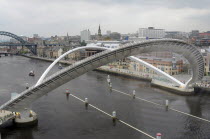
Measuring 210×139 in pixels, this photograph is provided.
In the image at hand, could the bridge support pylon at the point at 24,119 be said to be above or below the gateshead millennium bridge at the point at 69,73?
below

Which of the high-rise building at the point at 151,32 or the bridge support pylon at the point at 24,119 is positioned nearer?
the bridge support pylon at the point at 24,119

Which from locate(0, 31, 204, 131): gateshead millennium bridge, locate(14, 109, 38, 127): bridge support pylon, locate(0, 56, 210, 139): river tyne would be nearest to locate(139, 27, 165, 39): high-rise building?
locate(0, 56, 210, 139): river tyne

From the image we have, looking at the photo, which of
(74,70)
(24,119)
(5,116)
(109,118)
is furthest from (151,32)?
(5,116)

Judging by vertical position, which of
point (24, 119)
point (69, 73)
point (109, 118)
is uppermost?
point (69, 73)

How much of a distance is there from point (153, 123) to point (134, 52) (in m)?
7.05

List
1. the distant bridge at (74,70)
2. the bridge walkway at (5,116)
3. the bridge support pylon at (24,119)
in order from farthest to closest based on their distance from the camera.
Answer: the bridge support pylon at (24,119)
the distant bridge at (74,70)
the bridge walkway at (5,116)

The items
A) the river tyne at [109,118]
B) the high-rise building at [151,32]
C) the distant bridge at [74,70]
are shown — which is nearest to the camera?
the river tyne at [109,118]

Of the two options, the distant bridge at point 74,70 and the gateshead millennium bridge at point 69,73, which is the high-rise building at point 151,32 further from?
the gateshead millennium bridge at point 69,73

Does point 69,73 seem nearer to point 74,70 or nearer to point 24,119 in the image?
point 74,70

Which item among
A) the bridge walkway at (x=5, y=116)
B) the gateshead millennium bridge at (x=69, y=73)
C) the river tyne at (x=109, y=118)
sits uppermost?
A: the gateshead millennium bridge at (x=69, y=73)

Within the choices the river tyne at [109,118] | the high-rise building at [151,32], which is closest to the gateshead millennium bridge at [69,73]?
the river tyne at [109,118]

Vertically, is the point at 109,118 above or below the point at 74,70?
below

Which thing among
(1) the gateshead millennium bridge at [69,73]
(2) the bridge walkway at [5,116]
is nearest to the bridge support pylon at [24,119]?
(1) the gateshead millennium bridge at [69,73]

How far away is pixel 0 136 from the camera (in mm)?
17953
